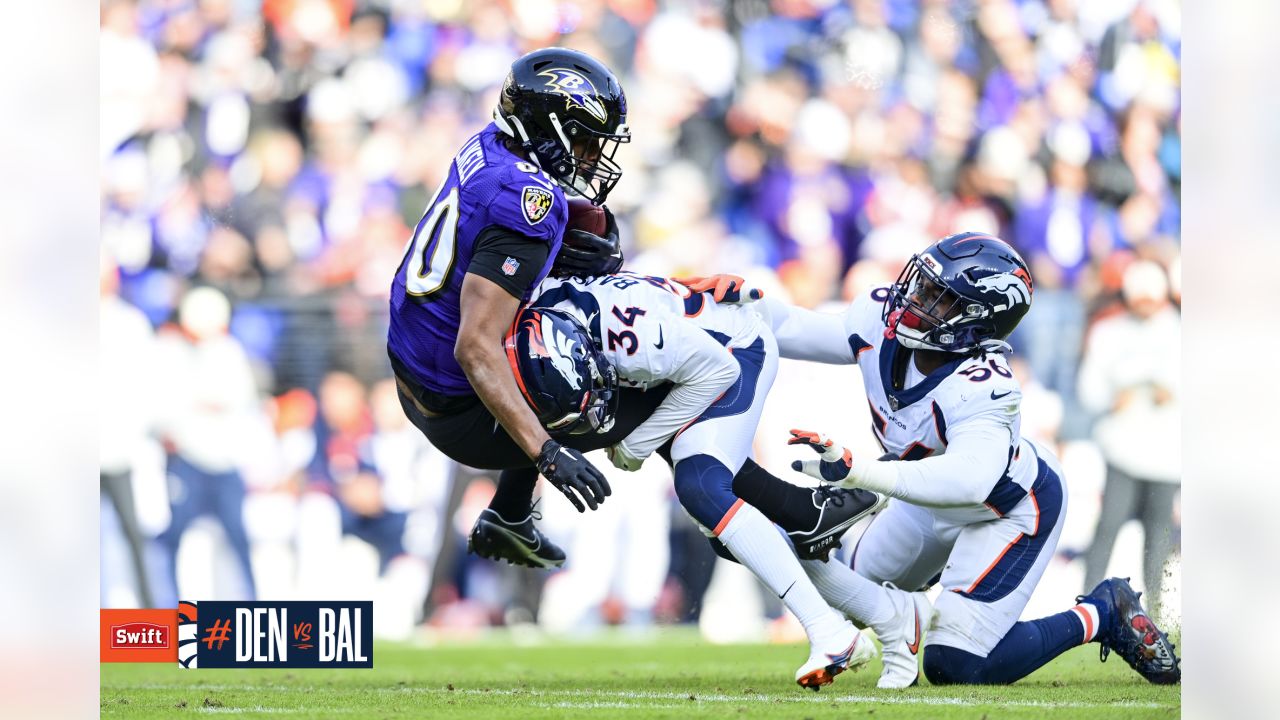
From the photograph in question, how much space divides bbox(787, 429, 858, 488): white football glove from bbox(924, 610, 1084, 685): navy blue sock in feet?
2.21

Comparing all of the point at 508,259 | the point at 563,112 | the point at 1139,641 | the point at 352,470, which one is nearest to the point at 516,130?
the point at 563,112

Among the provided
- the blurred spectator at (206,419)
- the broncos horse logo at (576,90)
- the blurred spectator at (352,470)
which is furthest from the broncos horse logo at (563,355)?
the blurred spectator at (206,419)

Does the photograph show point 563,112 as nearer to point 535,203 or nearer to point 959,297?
point 535,203

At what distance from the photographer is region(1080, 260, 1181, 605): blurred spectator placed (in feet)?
21.0

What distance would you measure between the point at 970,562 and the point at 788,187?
3.46 metres

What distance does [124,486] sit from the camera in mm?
6336

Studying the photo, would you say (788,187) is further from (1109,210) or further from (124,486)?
(124,486)

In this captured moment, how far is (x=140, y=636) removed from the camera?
184 inches

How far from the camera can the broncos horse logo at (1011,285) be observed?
12.2 ft

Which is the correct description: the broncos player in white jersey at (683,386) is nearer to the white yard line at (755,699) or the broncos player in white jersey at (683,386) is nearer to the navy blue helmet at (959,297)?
the white yard line at (755,699)

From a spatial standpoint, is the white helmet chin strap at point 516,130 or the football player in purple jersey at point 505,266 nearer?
the football player in purple jersey at point 505,266

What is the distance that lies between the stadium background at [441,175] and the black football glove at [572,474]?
3027mm

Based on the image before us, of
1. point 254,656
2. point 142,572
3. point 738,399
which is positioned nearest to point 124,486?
point 142,572
